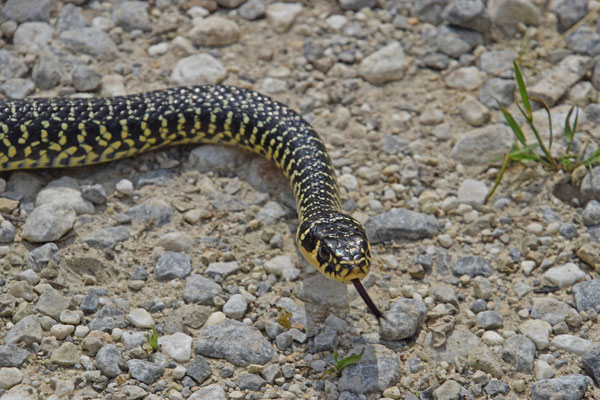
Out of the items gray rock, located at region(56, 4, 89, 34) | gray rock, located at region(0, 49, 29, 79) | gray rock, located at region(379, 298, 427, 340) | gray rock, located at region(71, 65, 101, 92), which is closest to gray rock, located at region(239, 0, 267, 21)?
gray rock, located at region(56, 4, 89, 34)

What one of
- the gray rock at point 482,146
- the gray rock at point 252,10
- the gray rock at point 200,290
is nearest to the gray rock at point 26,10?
the gray rock at point 252,10

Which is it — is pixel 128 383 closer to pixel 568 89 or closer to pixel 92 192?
pixel 92 192

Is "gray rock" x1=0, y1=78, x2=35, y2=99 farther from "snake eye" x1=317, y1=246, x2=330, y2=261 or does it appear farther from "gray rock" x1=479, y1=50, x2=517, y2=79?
"gray rock" x1=479, y1=50, x2=517, y2=79

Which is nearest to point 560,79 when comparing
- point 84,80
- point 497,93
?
point 497,93

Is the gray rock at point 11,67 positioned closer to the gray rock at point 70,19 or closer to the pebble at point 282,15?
the gray rock at point 70,19

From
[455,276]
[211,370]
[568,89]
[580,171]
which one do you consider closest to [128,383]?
[211,370]

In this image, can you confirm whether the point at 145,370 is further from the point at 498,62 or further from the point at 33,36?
the point at 498,62
